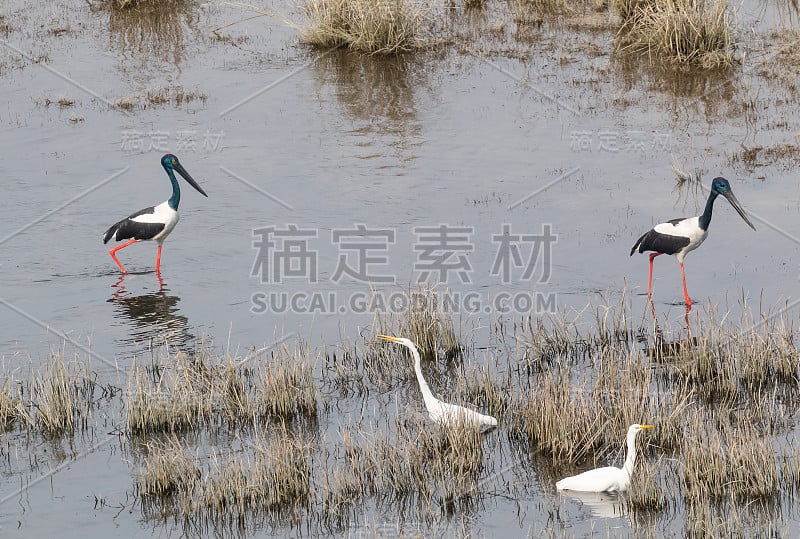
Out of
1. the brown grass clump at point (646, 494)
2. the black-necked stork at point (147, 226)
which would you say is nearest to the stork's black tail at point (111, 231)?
the black-necked stork at point (147, 226)

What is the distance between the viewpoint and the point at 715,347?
33.8ft

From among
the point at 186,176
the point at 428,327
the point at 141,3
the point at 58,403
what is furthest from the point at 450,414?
the point at 141,3

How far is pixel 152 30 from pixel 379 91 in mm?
5708

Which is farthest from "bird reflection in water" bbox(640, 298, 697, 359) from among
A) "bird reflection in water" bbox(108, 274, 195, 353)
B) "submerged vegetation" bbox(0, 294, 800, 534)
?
"bird reflection in water" bbox(108, 274, 195, 353)

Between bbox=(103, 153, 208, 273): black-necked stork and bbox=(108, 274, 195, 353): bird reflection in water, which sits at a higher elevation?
bbox=(103, 153, 208, 273): black-necked stork

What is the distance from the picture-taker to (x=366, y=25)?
20250 mm

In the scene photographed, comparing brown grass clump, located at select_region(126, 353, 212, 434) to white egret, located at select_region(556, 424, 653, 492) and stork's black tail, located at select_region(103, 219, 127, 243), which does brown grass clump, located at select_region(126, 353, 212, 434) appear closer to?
white egret, located at select_region(556, 424, 653, 492)

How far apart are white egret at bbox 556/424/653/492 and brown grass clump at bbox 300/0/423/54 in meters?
13.1

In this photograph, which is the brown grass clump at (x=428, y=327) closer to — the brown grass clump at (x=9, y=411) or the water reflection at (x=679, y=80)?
the brown grass clump at (x=9, y=411)

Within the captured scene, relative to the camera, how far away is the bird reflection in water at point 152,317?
11.8m

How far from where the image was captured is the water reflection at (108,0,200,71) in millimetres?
21369

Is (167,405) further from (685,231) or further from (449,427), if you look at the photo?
(685,231)

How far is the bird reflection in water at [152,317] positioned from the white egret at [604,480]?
15.4 ft

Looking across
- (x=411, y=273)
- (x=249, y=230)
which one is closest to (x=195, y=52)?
(x=249, y=230)
